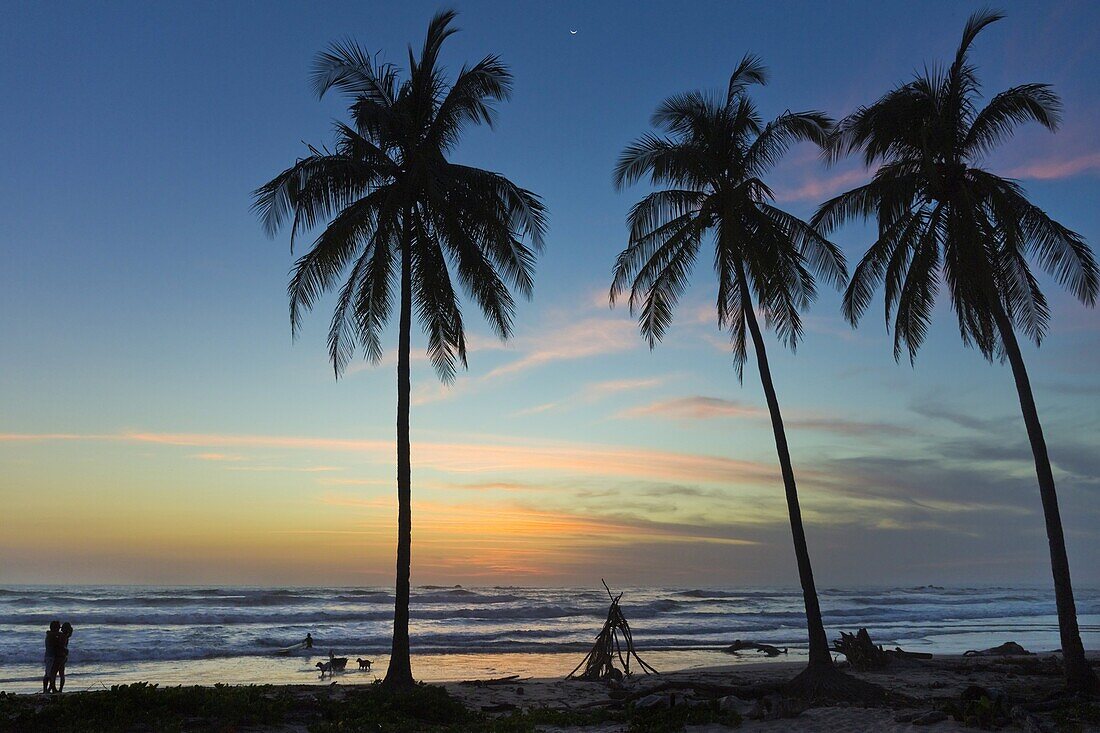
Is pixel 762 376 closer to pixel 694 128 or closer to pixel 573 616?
pixel 694 128

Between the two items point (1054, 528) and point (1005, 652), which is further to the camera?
point (1005, 652)

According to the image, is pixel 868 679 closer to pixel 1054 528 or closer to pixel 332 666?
pixel 1054 528

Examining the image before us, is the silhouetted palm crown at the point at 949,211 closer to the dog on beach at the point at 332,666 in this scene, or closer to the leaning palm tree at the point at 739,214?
the leaning palm tree at the point at 739,214

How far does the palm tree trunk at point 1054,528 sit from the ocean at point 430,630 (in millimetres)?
13347

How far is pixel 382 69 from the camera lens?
1519 cm

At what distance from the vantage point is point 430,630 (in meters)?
38.2

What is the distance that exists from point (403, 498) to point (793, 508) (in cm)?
746

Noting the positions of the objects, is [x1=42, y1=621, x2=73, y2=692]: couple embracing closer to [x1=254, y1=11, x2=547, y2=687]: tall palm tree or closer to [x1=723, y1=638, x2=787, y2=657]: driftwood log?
[x1=254, y1=11, x2=547, y2=687]: tall palm tree

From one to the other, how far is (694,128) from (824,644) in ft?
34.7

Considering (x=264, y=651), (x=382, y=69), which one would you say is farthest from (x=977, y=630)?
(x=382, y=69)

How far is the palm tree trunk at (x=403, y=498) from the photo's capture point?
44.1 ft

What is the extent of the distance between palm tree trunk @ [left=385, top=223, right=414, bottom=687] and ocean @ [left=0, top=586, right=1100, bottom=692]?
23.1 feet

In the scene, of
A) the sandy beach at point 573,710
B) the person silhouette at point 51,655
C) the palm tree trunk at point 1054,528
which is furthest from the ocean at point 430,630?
the palm tree trunk at point 1054,528

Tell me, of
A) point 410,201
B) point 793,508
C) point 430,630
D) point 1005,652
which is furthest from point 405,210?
point 430,630
